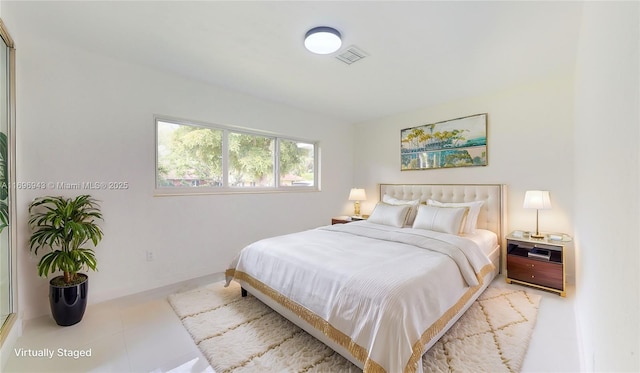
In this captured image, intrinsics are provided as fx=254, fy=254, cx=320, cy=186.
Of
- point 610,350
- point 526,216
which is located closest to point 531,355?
point 610,350

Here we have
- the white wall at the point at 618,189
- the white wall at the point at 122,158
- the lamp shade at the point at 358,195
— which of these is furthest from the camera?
the lamp shade at the point at 358,195

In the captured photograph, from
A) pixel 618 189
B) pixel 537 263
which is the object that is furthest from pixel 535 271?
pixel 618 189

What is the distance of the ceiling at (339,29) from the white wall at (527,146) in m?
0.25

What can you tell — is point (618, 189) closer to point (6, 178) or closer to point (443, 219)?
point (443, 219)

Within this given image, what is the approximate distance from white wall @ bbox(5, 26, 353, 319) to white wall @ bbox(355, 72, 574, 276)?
2.86 meters

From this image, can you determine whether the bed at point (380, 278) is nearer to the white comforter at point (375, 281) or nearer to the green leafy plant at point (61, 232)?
the white comforter at point (375, 281)

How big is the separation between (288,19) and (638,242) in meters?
2.19

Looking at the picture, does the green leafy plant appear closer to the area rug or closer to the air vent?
the area rug

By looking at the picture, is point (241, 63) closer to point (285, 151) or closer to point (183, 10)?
point (183, 10)

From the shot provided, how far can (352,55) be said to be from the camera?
2.44 metres

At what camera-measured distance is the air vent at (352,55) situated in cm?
233

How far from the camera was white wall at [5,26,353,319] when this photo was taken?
7.30 ft

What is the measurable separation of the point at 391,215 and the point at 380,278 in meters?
1.90

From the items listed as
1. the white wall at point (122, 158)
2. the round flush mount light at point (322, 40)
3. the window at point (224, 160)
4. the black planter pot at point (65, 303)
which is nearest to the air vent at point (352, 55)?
the round flush mount light at point (322, 40)
